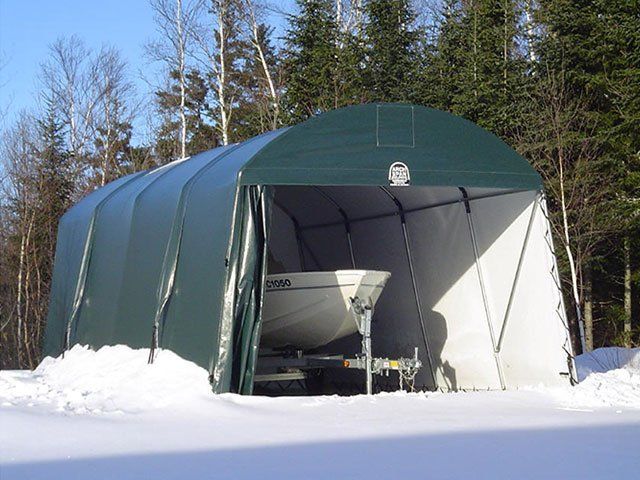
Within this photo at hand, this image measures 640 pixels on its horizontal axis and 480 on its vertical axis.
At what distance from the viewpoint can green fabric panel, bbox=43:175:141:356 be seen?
1405cm

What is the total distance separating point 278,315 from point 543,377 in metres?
3.33

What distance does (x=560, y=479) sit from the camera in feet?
19.4

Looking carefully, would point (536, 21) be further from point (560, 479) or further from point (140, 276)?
point (560, 479)

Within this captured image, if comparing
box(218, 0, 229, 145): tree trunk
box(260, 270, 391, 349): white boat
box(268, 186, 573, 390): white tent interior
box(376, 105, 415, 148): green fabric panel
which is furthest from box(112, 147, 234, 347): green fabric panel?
box(218, 0, 229, 145): tree trunk

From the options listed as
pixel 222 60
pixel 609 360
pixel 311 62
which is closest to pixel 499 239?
pixel 609 360

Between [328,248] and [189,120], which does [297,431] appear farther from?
[189,120]

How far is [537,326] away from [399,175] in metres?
2.49

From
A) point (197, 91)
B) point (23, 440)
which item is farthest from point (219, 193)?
point (197, 91)

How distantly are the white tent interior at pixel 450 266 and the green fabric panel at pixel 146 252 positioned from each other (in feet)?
6.46

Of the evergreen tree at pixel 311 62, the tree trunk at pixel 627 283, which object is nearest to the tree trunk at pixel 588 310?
the tree trunk at pixel 627 283

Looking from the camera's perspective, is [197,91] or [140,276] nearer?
[140,276]

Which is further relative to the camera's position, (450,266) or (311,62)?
(311,62)

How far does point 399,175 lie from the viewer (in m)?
9.86

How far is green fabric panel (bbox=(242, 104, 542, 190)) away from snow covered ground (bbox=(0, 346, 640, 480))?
2171 millimetres
